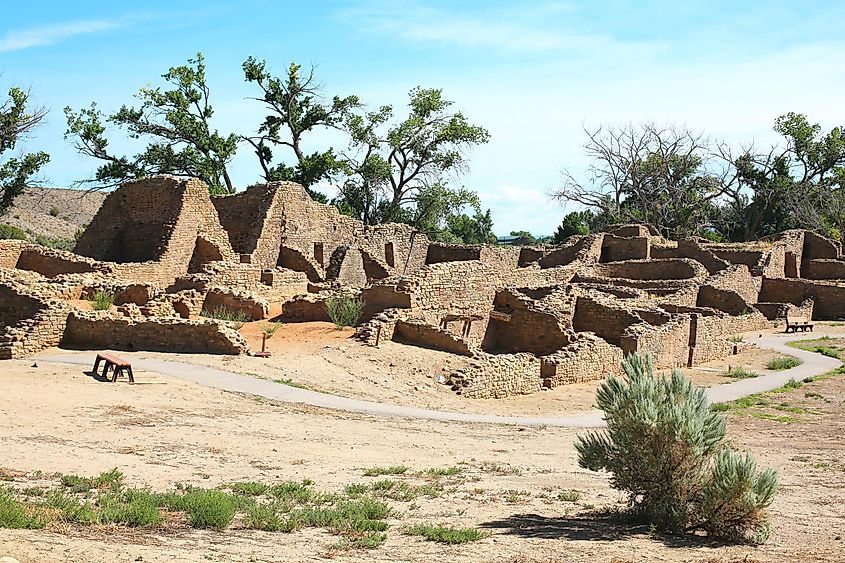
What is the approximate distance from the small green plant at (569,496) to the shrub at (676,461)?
0.52 m

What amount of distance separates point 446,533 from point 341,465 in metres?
3.31

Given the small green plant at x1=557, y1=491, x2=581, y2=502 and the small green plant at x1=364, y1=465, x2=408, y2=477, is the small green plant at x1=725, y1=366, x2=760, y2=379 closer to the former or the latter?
the small green plant at x1=557, y1=491, x2=581, y2=502

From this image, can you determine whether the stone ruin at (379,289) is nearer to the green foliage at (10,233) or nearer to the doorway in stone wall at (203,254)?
the doorway in stone wall at (203,254)

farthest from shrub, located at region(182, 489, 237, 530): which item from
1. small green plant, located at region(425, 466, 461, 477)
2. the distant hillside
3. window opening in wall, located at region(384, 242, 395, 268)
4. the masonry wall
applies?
the distant hillside

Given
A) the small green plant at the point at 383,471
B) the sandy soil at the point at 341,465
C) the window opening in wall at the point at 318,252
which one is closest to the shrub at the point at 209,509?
the sandy soil at the point at 341,465

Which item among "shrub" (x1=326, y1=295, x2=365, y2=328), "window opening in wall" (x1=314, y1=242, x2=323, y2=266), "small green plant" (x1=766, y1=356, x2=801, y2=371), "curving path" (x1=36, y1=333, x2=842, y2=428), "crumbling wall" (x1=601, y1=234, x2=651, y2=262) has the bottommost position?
"curving path" (x1=36, y1=333, x2=842, y2=428)

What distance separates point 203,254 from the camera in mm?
30094

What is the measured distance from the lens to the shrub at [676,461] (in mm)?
8586

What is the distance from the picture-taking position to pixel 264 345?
19.6 m

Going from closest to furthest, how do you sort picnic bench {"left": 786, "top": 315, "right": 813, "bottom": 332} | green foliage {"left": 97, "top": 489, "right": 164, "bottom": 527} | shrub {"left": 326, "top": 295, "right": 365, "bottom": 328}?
green foliage {"left": 97, "top": 489, "right": 164, "bottom": 527} → shrub {"left": 326, "top": 295, "right": 365, "bottom": 328} → picnic bench {"left": 786, "top": 315, "right": 813, "bottom": 332}

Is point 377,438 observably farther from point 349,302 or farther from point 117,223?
point 117,223

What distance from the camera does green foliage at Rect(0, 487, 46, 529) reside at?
296 inches

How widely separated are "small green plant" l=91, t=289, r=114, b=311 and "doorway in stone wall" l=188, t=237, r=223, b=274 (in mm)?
6598

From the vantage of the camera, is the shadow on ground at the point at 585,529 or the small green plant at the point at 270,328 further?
the small green plant at the point at 270,328
